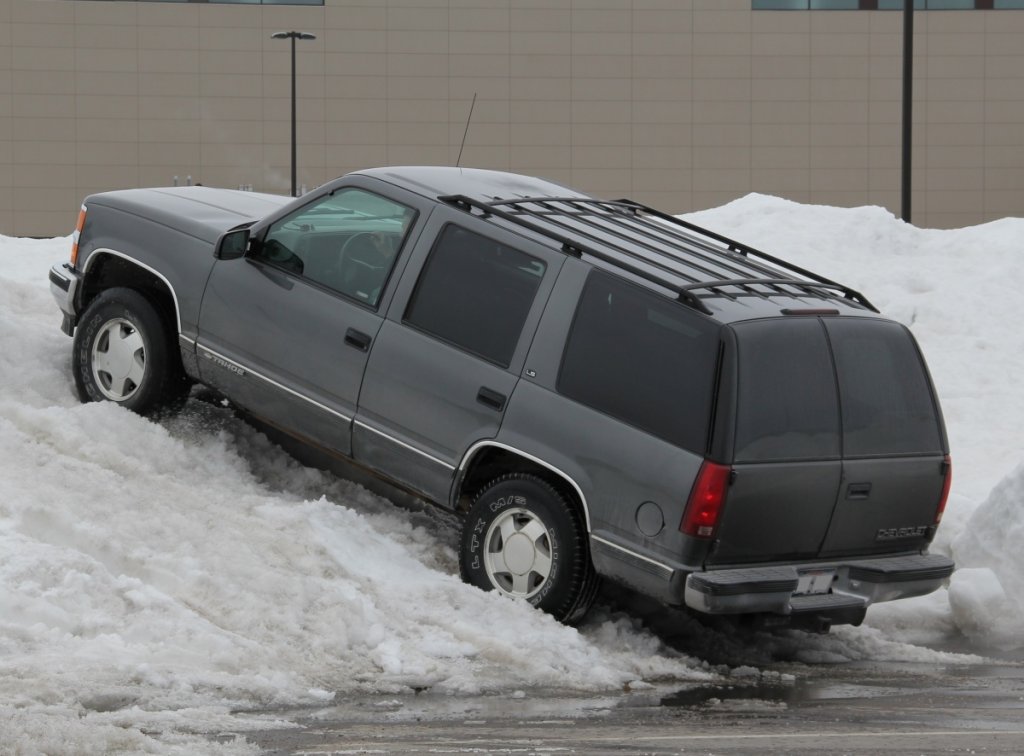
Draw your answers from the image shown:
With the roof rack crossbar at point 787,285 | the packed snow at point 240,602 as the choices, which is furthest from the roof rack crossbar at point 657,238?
the packed snow at point 240,602

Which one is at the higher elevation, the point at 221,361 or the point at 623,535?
the point at 221,361

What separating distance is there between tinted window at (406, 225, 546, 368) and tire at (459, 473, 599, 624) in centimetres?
65

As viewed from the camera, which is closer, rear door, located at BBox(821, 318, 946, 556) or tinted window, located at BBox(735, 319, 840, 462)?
tinted window, located at BBox(735, 319, 840, 462)

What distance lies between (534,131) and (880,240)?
46126mm

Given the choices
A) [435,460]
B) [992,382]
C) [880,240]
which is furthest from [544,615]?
[880,240]

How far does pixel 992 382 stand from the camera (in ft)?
43.1

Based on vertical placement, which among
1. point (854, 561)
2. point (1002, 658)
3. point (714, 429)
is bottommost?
point (1002, 658)

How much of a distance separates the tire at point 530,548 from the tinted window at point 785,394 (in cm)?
94

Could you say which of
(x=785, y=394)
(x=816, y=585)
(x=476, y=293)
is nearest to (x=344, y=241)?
(x=476, y=293)

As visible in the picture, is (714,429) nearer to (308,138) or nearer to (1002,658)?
(1002,658)

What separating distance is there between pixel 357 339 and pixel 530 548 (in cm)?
146

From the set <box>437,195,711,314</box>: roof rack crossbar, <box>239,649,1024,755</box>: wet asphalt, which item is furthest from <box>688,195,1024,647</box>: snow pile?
<box>437,195,711,314</box>: roof rack crossbar

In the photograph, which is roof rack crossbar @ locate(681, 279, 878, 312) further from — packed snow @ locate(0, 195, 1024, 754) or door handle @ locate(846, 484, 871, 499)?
packed snow @ locate(0, 195, 1024, 754)

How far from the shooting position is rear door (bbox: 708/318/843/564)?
23.2 feet
